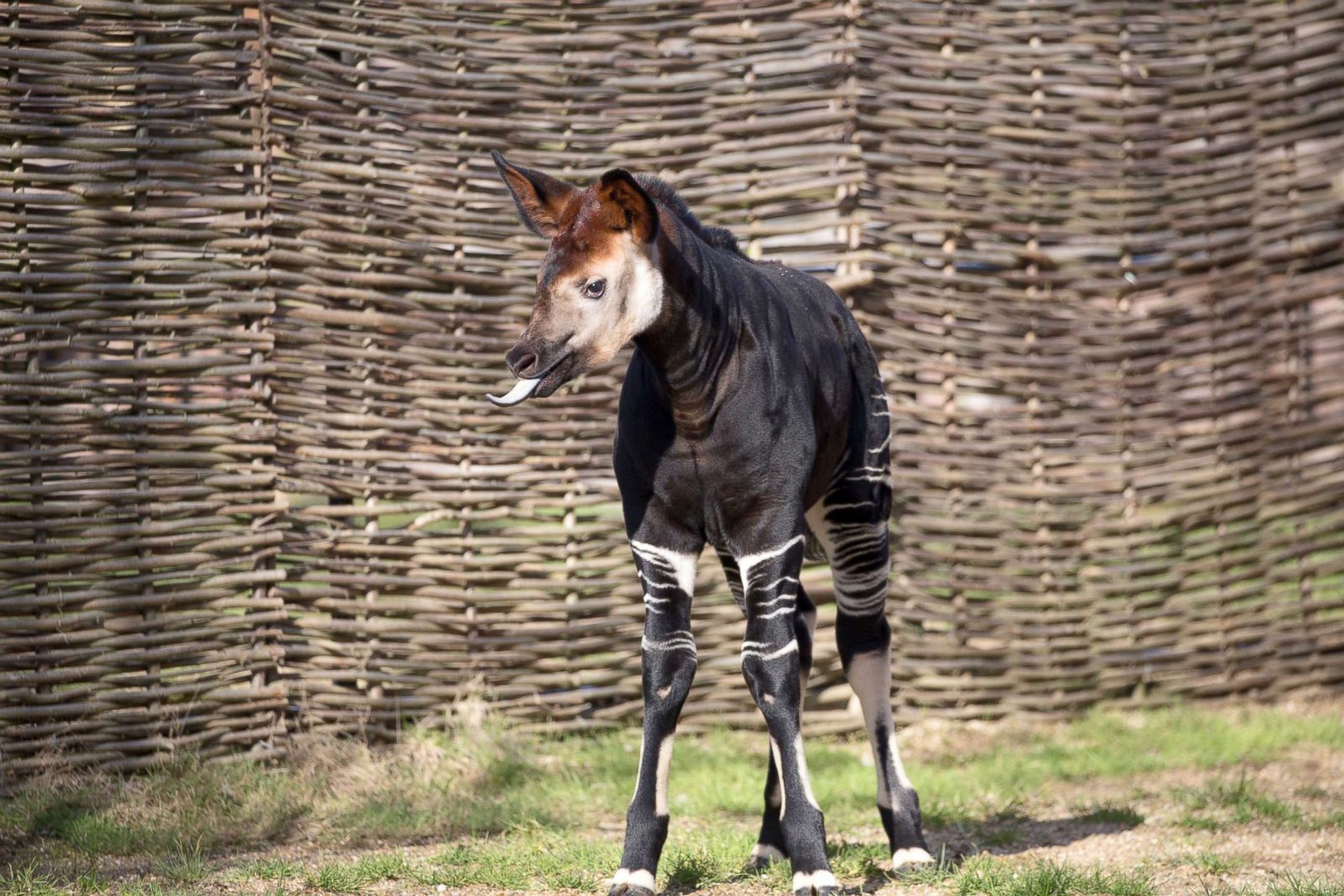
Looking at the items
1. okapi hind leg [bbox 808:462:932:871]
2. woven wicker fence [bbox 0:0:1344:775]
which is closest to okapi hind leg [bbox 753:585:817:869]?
okapi hind leg [bbox 808:462:932:871]

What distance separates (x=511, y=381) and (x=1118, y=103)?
3.61 metres

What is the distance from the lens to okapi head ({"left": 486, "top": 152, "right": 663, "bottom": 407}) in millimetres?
3623

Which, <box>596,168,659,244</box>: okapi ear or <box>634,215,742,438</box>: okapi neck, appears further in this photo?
<box>634,215,742,438</box>: okapi neck

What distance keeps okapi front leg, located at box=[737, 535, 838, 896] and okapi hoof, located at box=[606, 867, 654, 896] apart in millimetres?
423

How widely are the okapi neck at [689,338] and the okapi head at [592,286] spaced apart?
62 mm

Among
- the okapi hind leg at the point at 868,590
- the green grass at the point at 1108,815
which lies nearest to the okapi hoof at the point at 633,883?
the okapi hind leg at the point at 868,590

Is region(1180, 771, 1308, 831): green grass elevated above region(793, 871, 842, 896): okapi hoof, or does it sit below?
below

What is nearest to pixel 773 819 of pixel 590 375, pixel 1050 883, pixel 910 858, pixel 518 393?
pixel 910 858

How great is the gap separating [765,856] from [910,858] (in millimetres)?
483

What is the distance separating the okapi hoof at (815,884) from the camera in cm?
383

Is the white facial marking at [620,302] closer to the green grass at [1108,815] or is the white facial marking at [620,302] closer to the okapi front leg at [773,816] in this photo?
the okapi front leg at [773,816]

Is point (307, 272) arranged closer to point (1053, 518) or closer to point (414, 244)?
point (414, 244)

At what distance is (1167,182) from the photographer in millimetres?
7387

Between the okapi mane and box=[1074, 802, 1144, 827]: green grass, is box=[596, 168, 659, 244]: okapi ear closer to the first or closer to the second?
the okapi mane
